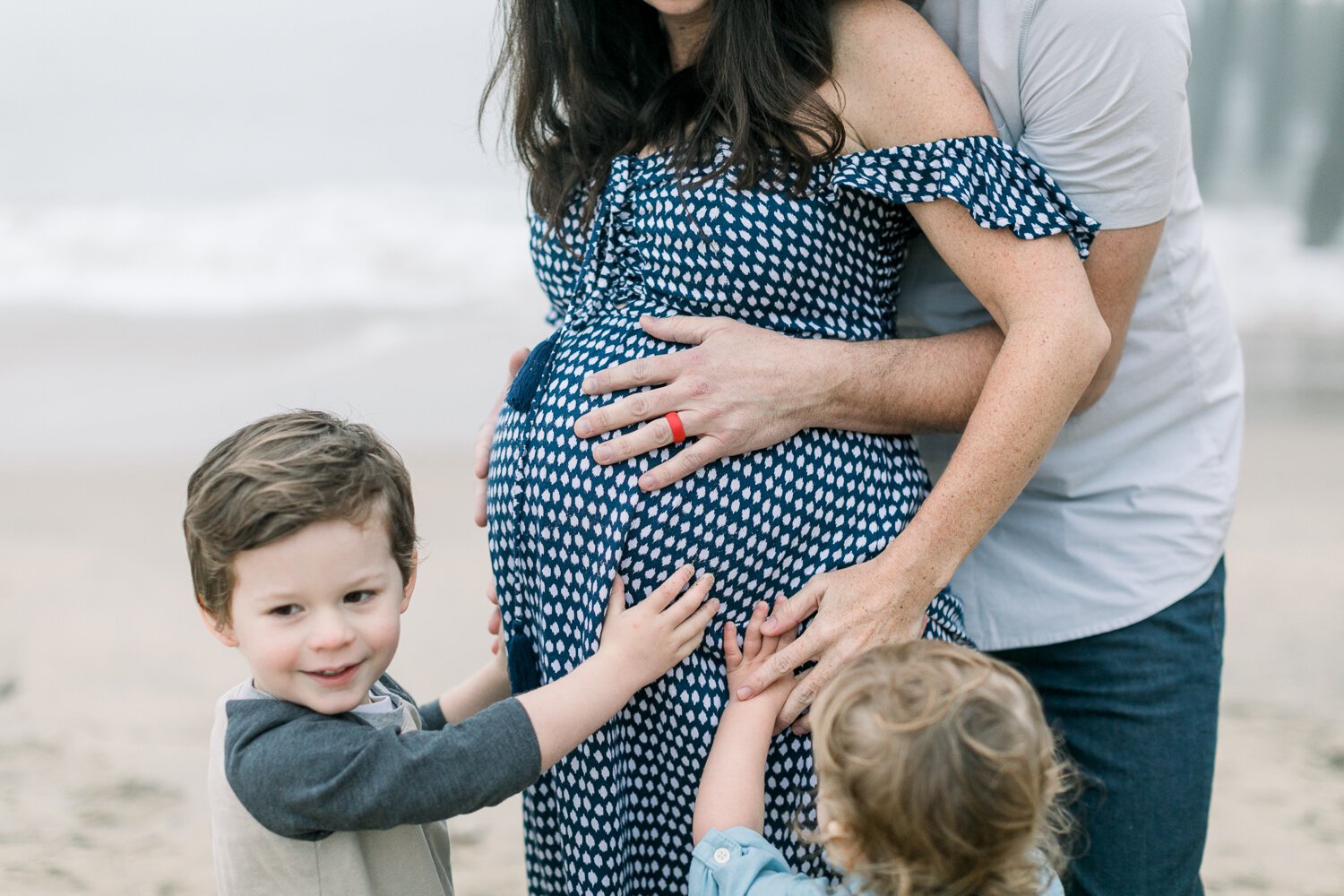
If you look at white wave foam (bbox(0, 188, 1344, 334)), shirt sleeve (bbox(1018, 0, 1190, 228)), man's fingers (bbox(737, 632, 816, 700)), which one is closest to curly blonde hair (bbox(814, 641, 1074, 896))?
man's fingers (bbox(737, 632, 816, 700))

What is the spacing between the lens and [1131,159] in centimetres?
157

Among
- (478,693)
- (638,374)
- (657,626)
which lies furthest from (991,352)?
(478,693)

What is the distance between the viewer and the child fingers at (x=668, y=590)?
5.07 feet

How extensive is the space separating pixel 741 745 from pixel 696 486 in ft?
1.05

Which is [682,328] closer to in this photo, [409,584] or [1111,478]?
[409,584]

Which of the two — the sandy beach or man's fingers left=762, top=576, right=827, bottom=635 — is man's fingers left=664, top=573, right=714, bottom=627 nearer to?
man's fingers left=762, top=576, right=827, bottom=635

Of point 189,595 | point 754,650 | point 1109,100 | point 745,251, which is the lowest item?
point 189,595

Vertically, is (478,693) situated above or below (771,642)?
below

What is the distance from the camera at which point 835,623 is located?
1551 millimetres

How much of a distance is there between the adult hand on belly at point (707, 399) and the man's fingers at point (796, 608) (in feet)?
0.62

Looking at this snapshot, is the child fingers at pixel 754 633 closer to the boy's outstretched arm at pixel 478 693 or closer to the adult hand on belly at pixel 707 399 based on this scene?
the adult hand on belly at pixel 707 399

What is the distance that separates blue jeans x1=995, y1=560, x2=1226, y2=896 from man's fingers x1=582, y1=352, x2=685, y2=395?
742mm

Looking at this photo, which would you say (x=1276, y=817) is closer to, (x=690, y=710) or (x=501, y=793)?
(x=690, y=710)

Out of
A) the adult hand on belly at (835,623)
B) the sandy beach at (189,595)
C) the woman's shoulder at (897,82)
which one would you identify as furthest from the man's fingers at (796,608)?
the sandy beach at (189,595)
